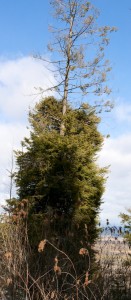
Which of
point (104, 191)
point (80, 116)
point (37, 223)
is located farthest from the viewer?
point (80, 116)

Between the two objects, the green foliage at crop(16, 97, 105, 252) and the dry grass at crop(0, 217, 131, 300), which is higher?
the green foliage at crop(16, 97, 105, 252)

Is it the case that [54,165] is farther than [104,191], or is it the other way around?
[104,191]

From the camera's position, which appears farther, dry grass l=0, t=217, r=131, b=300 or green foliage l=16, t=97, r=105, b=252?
green foliage l=16, t=97, r=105, b=252

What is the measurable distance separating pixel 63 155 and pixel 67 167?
0.36 metres

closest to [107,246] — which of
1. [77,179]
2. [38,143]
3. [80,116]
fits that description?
[77,179]

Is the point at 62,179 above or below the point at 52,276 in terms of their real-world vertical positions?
above

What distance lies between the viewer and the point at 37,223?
10320 mm

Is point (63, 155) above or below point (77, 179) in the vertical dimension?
above

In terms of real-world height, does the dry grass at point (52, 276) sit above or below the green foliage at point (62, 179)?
below

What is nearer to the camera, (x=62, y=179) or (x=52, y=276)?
(x=52, y=276)

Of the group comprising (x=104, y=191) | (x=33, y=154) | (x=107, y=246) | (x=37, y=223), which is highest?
(x=33, y=154)

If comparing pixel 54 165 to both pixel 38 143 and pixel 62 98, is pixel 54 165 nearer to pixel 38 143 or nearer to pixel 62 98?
pixel 38 143

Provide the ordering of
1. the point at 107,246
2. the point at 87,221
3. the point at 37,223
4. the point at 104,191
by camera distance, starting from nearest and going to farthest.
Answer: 1. the point at 107,246
2. the point at 37,223
3. the point at 87,221
4. the point at 104,191

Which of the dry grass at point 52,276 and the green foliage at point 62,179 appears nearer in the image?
the dry grass at point 52,276
